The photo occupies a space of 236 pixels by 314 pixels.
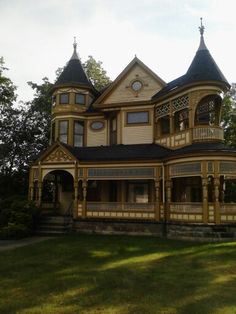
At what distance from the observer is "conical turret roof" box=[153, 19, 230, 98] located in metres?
20.9

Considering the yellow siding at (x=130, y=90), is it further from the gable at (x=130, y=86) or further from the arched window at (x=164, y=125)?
the arched window at (x=164, y=125)

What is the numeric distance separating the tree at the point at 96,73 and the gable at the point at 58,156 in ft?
56.3

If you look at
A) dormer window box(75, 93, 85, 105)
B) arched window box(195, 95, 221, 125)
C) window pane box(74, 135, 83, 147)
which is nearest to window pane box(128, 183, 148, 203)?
window pane box(74, 135, 83, 147)

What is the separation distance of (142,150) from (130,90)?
5.34 meters

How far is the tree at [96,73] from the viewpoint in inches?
1549

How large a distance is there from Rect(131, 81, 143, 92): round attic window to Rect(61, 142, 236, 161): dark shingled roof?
4.32 meters

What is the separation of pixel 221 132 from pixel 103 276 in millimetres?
13027

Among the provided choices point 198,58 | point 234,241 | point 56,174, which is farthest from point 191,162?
point 56,174

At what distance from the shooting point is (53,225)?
22.8 m

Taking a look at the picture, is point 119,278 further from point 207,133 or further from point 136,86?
point 136,86

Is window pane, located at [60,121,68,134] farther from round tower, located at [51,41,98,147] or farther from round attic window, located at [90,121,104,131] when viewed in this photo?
round attic window, located at [90,121,104,131]

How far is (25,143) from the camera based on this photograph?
36125mm

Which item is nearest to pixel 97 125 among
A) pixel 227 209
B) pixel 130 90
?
pixel 130 90

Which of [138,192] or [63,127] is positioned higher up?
[63,127]
